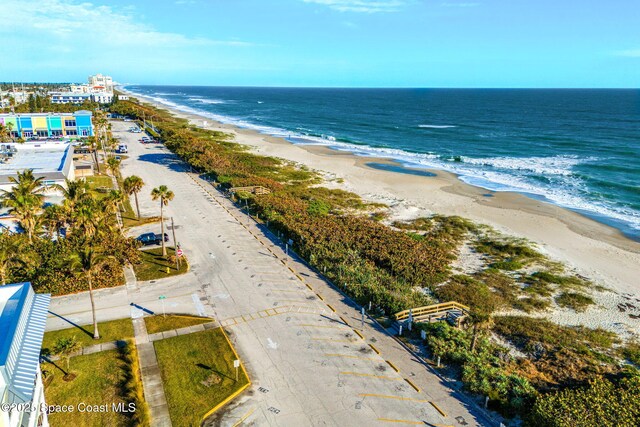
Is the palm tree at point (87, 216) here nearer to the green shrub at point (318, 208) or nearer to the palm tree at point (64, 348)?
the palm tree at point (64, 348)

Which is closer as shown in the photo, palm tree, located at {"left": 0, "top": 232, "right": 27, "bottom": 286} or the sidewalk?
the sidewalk

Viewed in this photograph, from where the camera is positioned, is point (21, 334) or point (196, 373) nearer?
point (21, 334)

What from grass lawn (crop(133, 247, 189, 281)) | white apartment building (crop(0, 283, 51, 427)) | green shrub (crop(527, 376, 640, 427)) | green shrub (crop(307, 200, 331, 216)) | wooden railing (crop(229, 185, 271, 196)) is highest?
white apartment building (crop(0, 283, 51, 427))

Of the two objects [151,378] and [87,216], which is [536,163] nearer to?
[87,216]

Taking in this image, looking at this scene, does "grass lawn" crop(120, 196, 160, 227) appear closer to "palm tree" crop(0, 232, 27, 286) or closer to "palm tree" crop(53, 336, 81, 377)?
"palm tree" crop(0, 232, 27, 286)

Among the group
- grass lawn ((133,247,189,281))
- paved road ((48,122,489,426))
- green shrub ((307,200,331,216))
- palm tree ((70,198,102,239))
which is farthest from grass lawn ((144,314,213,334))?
green shrub ((307,200,331,216))

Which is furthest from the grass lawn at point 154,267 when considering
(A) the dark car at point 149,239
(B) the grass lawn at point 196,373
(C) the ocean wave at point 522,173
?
(C) the ocean wave at point 522,173

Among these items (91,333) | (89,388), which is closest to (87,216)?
(91,333)
